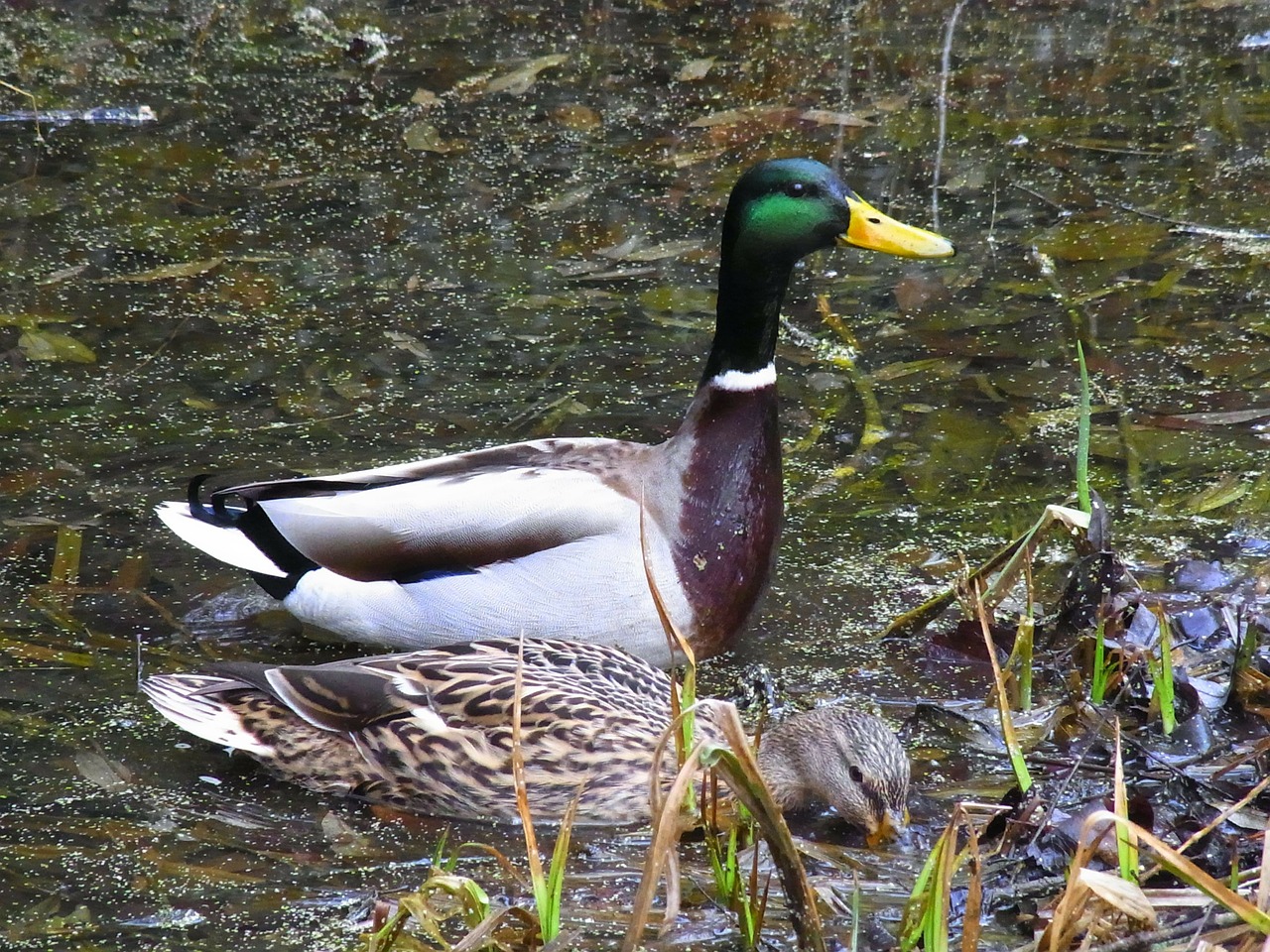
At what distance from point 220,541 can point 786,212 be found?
1.82 m

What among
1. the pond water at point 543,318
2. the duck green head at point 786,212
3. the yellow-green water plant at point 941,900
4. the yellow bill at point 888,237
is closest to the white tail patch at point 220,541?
the pond water at point 543,318

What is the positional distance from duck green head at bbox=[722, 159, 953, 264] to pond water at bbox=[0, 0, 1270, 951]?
90 cm

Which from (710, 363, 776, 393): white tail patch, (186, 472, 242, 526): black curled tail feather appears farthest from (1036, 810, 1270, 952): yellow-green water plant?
(186, 472, 242, 526): black curled tail feather

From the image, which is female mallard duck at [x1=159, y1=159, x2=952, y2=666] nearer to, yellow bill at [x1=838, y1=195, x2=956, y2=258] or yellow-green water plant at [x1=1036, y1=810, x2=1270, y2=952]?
yellow bill at [x1=838, y1=195, x2=956, y2=258]

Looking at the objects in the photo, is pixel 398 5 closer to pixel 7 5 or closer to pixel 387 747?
pixel 7 5

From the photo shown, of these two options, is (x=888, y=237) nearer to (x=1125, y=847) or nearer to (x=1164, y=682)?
(x=1164, y=682)

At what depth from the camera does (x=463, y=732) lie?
4312mm

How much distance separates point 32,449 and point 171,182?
2.30m

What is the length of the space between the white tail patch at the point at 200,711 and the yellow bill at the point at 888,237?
2.20 m

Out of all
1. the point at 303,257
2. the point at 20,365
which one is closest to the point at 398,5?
the point at 303,257

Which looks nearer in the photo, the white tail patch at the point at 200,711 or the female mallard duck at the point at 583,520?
the white tail patch at the point at 200,711

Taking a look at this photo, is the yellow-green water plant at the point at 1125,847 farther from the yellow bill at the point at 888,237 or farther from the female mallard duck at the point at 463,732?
the yellow bill at the point at 888,237

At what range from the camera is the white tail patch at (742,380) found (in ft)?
17.4

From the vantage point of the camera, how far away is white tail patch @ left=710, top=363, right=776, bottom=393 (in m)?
5.30
